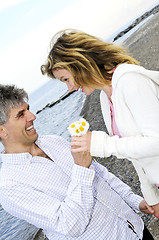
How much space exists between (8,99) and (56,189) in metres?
1.24

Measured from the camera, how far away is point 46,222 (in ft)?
7.89

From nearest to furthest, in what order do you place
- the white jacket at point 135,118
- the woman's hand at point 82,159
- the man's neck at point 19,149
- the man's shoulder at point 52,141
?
the white jacket at point 135,118 → the woman's hand at point 82,159 → the man's neck at point 19,149 → the man's shoulder at point 52,141

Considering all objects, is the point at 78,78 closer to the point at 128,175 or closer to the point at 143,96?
the point at 143,96

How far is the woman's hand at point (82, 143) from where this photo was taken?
97.1 inches

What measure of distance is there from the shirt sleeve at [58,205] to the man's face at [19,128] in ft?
2.13

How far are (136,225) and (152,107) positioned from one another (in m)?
1.52

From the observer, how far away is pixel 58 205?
247 centimetres

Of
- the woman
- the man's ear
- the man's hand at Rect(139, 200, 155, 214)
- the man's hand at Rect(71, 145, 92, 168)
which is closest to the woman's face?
the woman

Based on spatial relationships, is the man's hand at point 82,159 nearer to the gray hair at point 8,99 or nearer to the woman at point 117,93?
the woman at point 117,93

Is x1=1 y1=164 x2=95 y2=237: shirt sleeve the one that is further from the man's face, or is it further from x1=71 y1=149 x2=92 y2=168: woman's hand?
the man's face

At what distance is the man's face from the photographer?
3.03 m

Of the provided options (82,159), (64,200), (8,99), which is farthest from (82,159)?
(8,99)

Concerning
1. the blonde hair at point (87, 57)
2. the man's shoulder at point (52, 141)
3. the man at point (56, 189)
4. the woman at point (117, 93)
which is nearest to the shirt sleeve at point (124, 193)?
the man at point (56, 189)

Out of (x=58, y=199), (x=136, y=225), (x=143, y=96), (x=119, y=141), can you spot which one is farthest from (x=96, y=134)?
(x=136, y=225)
